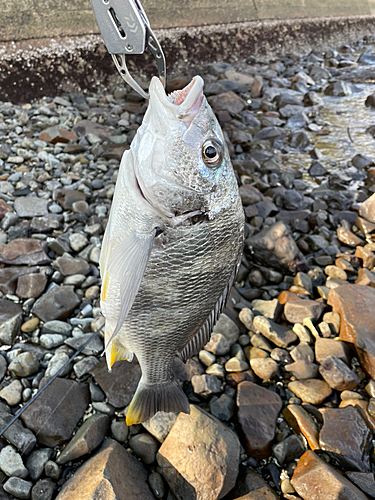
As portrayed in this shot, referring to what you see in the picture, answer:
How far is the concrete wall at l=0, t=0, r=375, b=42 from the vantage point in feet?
17.1

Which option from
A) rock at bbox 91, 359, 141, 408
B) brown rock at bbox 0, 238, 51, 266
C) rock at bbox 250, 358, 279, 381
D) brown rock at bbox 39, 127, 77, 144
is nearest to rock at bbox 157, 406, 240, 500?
rock at bbox 91, 359, 141, 408

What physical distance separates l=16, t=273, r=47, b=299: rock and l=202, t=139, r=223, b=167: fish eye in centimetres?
188

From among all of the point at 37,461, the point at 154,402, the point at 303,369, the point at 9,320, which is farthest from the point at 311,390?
the point at 9,320

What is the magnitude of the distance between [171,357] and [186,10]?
7286 millimetres

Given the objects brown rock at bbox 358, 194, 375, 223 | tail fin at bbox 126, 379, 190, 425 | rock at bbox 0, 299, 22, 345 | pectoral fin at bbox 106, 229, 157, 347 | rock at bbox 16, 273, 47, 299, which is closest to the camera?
pectoral fin at bbox 106, 229, 157, 347

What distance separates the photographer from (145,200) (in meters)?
1.52

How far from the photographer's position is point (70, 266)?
9.86ft

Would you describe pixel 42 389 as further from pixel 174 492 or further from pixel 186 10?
pixel 186 10

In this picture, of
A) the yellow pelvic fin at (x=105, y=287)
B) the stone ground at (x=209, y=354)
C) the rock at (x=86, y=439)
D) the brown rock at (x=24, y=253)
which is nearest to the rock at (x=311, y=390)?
the stone ground at (x=209, y=354)

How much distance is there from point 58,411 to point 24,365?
38cm

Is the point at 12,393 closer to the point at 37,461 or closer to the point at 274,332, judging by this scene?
the point at 37,461

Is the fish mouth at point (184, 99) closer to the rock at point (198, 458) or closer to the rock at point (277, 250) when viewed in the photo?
the rock at point (198, 458)

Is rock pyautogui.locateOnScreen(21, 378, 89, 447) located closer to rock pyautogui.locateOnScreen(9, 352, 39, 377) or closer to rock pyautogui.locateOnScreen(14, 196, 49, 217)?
rock pyautogui.locateOnScreen(9, 352, 39, 377)

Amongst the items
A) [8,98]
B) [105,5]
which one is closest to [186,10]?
[8,98]
